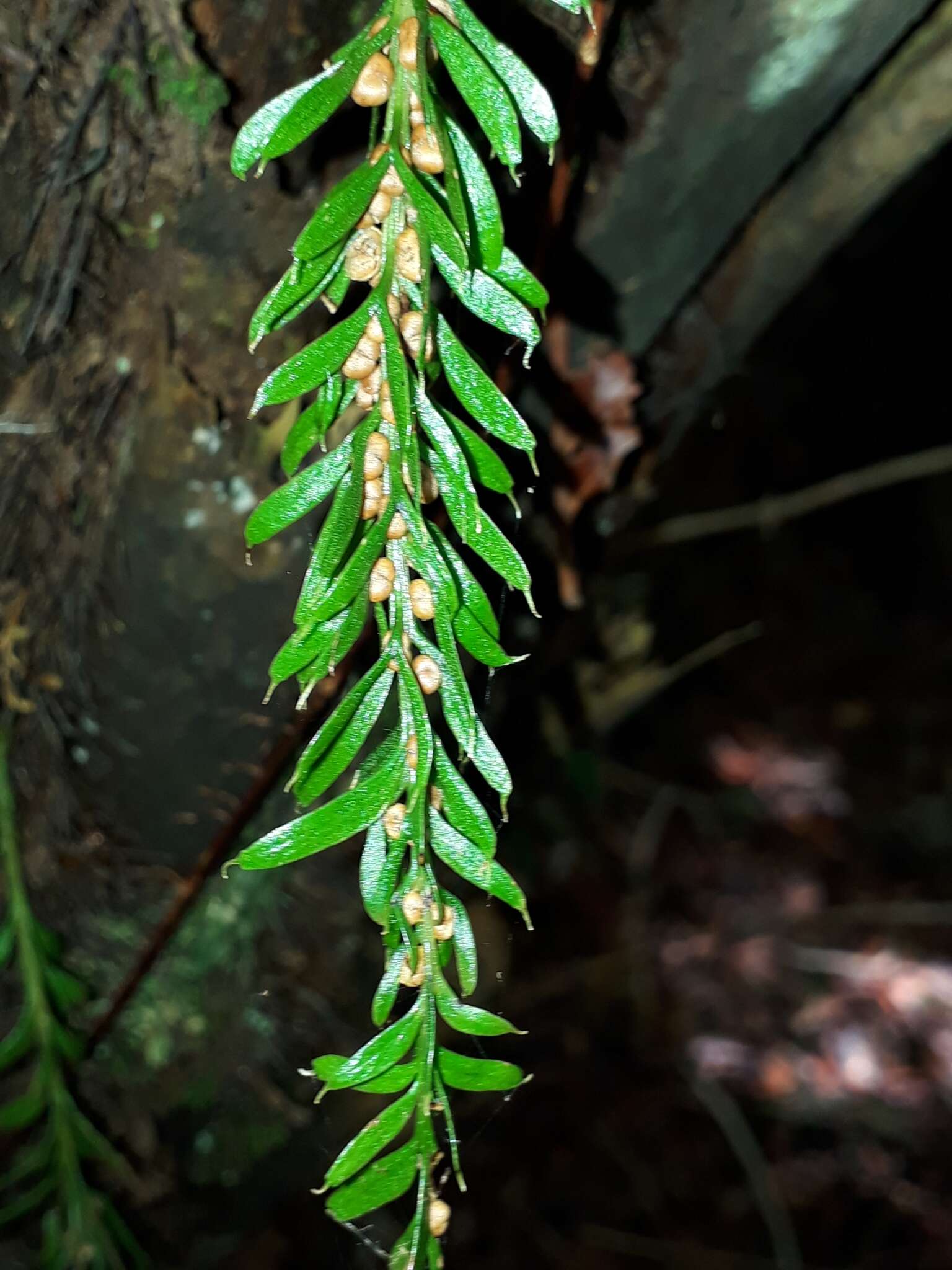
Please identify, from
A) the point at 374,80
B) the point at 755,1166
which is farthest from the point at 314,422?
the point at 755,1166

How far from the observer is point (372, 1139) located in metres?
0.47

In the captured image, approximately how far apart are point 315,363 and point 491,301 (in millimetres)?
82

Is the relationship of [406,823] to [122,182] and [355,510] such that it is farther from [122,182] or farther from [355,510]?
[122,182]

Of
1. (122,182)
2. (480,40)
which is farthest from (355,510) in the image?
(122,182)

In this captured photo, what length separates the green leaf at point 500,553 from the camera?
44cm

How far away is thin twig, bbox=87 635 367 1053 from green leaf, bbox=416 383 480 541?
0.25 metres

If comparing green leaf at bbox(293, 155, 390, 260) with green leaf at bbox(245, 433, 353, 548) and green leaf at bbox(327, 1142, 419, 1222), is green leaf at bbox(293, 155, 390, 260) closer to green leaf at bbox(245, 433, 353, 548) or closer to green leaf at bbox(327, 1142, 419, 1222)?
green leaf at bbox(245, 433, 353, 548)

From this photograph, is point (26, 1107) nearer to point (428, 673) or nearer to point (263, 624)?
point (263, 624)

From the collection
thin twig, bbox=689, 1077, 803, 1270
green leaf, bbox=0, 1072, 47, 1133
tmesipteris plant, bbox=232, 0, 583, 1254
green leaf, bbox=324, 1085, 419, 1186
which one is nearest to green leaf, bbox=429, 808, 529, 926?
tmesipteris plant, bbox=232, 0, 583, 1254

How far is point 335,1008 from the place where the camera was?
0.95m

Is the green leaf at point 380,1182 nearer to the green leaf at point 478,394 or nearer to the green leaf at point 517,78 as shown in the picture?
the green leaf at point 478,394

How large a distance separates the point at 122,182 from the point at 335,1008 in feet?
2.38

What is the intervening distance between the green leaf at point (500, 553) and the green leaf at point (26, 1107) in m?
0.77

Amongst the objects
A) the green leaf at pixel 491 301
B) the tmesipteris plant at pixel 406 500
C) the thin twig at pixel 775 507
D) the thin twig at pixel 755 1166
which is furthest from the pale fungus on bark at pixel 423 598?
the thin twig at pixel 755 1166
